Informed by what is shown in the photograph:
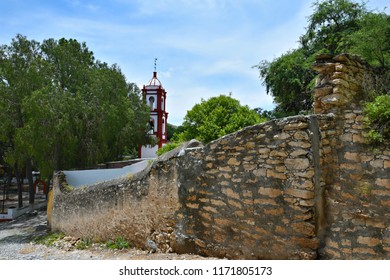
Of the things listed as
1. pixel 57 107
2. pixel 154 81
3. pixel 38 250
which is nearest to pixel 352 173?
pixel 38 250

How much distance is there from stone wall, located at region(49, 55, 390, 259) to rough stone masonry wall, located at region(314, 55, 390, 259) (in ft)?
0.04

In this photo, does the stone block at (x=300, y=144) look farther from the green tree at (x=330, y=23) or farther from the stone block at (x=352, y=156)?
the green tree at (x=330, y=23)

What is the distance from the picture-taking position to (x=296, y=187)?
14.4ft

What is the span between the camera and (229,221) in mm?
5199

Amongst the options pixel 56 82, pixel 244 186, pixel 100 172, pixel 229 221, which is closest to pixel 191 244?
pixel 229 221

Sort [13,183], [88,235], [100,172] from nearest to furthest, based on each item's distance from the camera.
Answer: [88,235], [100,172], [13,183]

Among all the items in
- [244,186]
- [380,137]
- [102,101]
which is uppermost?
[102,101]

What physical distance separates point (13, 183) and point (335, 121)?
109ft

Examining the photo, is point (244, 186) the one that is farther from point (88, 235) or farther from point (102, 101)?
point (102, 101)

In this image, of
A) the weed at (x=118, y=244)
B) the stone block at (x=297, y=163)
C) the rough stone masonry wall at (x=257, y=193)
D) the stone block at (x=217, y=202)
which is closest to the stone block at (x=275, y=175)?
the rough stone masonry wall at (x=257, y=193)

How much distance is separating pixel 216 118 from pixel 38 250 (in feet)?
33.5

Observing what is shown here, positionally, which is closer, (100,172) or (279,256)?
(279,256)

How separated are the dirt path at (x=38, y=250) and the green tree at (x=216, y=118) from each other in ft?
26.3

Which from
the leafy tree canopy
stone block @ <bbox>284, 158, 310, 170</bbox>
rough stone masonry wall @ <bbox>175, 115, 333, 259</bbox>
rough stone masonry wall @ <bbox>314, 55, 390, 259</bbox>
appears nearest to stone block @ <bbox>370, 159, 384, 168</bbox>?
rough stone masonry wall @ <bbox>314, 55, 390, 259</bbox>
